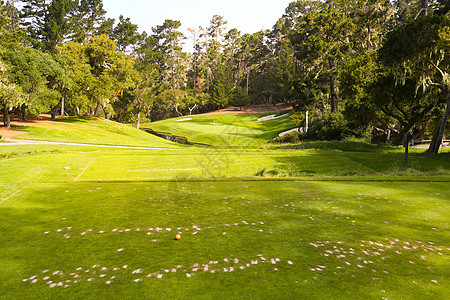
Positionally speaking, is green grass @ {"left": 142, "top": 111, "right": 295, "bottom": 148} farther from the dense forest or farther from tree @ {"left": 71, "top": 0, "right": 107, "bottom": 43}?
tree @ {"left": 71, "top": 0, "right": 107, "bottom": 43}

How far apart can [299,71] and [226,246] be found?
80043 millimetres

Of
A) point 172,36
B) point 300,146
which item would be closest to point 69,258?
point 300,146

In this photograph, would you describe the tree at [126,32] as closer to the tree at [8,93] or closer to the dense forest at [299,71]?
the dense forest at [299,71]

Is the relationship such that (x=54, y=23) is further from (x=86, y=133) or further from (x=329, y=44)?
(x=329, y=44)

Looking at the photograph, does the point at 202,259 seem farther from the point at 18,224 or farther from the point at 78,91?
the point at 78,91

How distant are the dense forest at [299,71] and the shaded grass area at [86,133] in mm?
2925

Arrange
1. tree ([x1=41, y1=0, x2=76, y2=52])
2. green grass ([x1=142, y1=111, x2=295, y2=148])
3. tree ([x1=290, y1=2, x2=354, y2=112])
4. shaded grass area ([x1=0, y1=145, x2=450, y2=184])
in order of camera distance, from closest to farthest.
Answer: shaded grass area ([x1=0, y1=145, x2=450, y2=184]) < tree ([x1=290, y1=2, x2=354, y2=112]) < green grass ([x1=142, y1=111, x2=295, y2=148]) < tree ([x1=41, y1=0, x2=76, y2=52])

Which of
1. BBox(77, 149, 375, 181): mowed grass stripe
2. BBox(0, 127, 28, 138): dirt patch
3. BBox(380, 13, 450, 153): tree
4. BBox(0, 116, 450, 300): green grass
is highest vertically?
BBox(380, 13, 450, 153): tree

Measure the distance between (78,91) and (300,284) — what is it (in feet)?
170

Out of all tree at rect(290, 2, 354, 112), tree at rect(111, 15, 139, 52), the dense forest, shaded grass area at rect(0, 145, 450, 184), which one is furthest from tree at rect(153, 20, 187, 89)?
shaded grass area at rect(0, 145, 450, 184)

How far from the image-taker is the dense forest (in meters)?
22.1

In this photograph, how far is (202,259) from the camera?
411cm

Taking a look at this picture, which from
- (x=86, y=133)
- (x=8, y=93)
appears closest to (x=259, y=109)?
(x=86, y=133)

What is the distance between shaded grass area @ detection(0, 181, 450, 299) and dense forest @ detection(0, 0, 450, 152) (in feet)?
57.6
